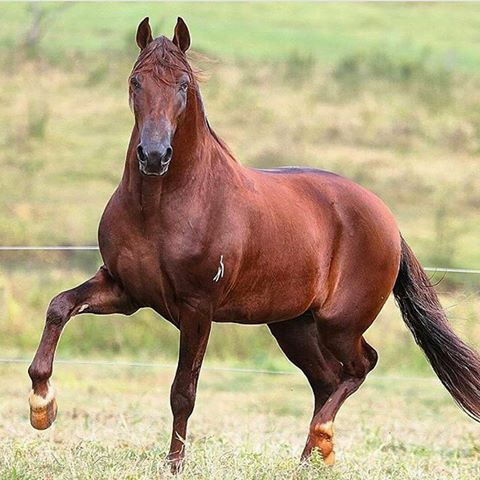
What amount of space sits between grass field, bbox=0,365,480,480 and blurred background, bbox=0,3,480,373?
7.34ft

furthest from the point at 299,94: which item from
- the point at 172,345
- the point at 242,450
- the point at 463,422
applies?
the point at 242,450

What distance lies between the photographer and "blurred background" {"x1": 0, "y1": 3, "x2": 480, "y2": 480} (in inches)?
269

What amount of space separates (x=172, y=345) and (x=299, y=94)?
10.6 m

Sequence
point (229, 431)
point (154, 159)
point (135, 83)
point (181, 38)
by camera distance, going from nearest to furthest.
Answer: point (154, 159), point (135, 83), point (181, 38), point (229, 431)

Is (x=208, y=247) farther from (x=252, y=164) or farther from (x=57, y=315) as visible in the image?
(x=252, y=164)

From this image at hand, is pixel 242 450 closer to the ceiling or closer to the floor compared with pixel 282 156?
→ closer to the ceiling

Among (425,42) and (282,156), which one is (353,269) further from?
(425,42)

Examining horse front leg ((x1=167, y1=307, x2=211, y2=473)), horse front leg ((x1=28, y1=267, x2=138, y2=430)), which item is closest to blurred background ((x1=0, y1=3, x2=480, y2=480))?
horse front leg ((x1=167, y1=307, x2=211, y2=473))

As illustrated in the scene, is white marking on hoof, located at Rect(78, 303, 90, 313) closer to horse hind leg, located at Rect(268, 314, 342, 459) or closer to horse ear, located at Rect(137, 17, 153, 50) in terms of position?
horse ear, located at Rect(137, 17, 153, 50)

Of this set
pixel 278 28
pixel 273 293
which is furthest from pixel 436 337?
pixel 278 28

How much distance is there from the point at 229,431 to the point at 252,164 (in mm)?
11498

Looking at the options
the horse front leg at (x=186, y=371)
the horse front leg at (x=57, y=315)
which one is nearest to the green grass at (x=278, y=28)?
the horse front leg at (x=57, y=315)

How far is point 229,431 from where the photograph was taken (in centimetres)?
785

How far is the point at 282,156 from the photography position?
1939 cm
